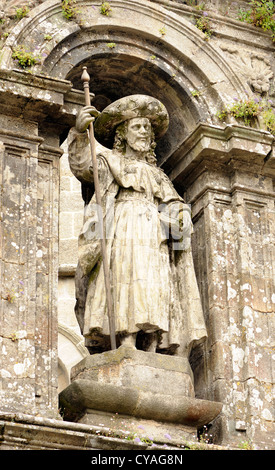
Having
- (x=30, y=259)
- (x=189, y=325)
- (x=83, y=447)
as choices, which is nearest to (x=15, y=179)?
(x=30, y=259)

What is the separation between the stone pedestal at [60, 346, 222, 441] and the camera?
9.32 m

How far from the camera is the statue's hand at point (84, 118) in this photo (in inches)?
405

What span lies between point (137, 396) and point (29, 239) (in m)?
1.47

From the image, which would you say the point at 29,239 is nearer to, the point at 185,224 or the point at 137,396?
the point at 185,224

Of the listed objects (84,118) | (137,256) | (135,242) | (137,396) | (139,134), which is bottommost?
(137,396)

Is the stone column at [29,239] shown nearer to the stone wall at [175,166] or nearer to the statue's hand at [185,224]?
the stone wall at [175,166]

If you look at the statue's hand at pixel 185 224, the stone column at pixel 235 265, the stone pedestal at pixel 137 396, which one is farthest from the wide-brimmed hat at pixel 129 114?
the stone pedestal at pixel 137 396

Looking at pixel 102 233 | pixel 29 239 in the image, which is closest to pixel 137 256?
pixel 102 233

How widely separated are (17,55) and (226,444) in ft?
11.0

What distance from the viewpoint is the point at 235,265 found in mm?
10797

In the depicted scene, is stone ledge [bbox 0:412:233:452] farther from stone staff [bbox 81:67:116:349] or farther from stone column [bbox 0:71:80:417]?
stone staff [bbox 81:67:116:349]

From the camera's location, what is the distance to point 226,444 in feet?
32.4

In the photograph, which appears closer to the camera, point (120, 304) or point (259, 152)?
point (120, 304)
